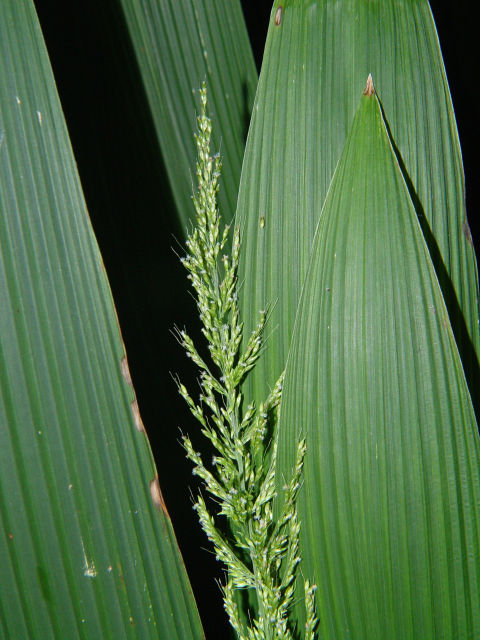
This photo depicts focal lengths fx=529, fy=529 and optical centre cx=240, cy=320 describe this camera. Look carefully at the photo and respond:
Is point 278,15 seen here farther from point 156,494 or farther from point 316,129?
point 156,494

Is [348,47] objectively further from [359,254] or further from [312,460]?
[312,460]

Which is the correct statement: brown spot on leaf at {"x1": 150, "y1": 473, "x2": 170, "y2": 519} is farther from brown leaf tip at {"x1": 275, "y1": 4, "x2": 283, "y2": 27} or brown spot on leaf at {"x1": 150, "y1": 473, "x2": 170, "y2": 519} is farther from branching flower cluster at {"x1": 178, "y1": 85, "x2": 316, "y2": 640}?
brown leaf tip at {"x1": 275, "y1": 4, "x2": 283, "y2": 27}

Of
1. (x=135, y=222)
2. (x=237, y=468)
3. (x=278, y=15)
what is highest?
(x=278, y=15)

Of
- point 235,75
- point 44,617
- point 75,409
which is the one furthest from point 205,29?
point 44,617

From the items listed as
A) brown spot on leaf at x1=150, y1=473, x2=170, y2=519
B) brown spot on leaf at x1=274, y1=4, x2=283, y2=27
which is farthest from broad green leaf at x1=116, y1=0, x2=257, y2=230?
brown spot on leaf at x1=150, y1=473, x2=170, y2=519

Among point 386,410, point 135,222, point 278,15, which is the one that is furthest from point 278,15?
point 386,410

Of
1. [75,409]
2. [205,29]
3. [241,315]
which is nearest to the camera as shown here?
[75,409]
